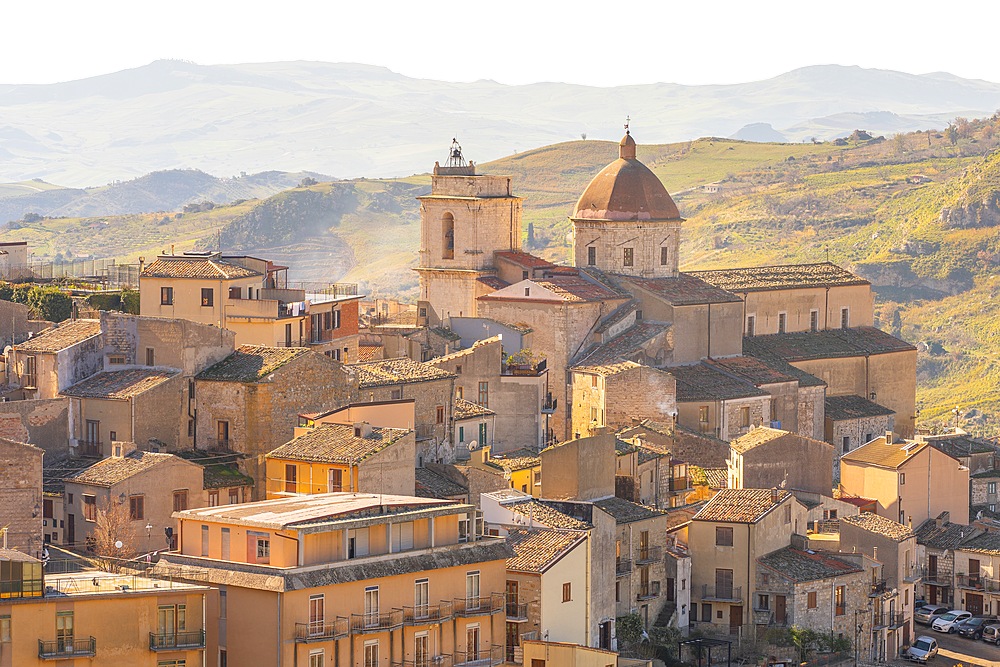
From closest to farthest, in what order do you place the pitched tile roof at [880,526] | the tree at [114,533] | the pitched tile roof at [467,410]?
the tree at [114,533] < the pitched tile roof at [880,526] < the pitched tile roof at [467,410]

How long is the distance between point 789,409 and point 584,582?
26354 millimetres

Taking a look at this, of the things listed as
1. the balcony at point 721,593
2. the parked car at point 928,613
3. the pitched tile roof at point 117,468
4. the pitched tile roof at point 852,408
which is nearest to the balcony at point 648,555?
the balcony at point 721,593

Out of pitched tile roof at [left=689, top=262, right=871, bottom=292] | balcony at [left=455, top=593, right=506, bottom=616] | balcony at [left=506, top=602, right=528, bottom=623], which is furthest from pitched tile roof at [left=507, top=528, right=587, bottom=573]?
pitched tile roof at [left=689, top=262, right=871, bottom=292]

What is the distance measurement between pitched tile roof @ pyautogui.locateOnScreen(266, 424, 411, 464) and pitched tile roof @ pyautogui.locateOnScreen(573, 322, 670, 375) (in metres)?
18.6

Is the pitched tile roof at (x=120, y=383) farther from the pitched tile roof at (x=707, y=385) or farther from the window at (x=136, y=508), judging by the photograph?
the pitched tile roof at (x=707, y=385)

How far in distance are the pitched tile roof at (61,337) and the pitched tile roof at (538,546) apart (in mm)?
13008

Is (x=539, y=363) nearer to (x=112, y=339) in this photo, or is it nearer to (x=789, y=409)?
(x=789, y=409)

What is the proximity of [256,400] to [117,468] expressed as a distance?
4.83 m

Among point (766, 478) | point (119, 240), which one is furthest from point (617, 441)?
point (119, 240)

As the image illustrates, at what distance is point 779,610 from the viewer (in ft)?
174

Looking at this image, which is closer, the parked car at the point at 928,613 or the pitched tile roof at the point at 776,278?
the parked car at the point at 928,613

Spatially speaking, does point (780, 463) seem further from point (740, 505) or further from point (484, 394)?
point (484, 394)

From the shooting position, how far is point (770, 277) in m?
79.8

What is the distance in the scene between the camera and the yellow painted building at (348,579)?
1503 inches
